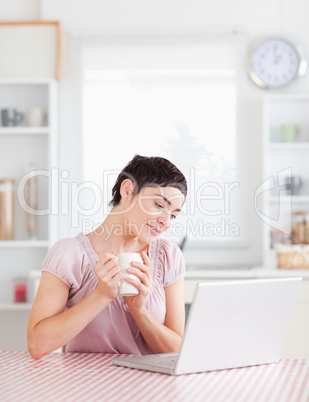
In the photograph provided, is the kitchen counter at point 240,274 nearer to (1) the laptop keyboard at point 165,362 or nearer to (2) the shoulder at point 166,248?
(2) the shoulder at point 166,248

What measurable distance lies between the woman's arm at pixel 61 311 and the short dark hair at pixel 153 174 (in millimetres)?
395

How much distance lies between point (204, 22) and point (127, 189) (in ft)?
7.56

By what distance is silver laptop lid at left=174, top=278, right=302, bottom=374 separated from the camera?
1.42 metres

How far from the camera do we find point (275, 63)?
3973 mm

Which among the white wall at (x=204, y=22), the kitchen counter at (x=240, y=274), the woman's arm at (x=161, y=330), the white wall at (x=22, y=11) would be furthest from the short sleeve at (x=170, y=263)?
the white wall at (x=22, y=11)

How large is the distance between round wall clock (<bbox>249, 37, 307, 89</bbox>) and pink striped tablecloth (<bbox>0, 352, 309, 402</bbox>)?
2.62 meters

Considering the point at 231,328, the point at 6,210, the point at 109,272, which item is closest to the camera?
the point at 231,328

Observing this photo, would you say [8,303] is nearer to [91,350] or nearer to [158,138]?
[158,138]

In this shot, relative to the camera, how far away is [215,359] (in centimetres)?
149

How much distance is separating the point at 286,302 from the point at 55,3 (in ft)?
10.00

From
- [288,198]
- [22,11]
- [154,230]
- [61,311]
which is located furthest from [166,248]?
[22,11]

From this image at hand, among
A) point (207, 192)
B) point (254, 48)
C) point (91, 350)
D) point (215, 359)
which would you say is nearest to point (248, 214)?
point (207, 192)

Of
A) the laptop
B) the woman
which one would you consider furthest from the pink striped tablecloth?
the woman

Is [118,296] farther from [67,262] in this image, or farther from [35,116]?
[35,116]
